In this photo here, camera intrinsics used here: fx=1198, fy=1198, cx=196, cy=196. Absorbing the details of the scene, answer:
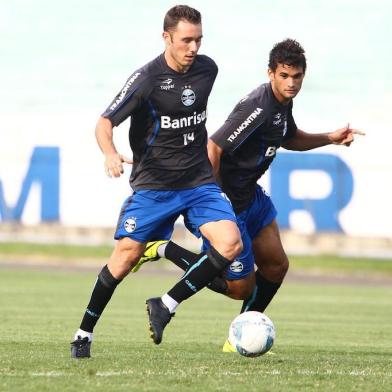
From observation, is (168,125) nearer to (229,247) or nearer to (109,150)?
(109,150)

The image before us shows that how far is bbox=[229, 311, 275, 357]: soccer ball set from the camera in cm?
919

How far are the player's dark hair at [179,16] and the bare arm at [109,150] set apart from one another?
93 centimetres

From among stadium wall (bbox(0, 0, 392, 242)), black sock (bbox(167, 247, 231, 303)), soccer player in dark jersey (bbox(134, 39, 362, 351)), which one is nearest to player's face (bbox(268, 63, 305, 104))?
soccer player in dark jersey (bbox(134, 39, 362, 351))

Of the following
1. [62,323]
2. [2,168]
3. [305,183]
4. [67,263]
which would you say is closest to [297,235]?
[305,183]

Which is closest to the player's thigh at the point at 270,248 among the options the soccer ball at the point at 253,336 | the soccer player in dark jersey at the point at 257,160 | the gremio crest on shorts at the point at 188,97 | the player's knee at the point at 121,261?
the soccer player in dark jersey at the point at 257,160

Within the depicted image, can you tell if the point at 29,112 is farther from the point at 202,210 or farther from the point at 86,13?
the point at 202,210

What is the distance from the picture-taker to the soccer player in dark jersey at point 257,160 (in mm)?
10359

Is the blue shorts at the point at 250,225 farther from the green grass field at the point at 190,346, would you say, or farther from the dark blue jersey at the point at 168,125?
the dark blue jersey at the point at 168,125

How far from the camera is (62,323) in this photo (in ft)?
46.1

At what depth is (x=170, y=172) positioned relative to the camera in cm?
960

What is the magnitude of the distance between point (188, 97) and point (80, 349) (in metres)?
2.16

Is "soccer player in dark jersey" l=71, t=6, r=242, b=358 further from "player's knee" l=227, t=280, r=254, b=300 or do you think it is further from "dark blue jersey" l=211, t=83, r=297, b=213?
"player's knee" l=227, t=280, r=254, b=300

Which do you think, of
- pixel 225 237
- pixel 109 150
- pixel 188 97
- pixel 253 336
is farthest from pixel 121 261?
pixel 188 97

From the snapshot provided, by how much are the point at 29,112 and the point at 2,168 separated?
4287mm
